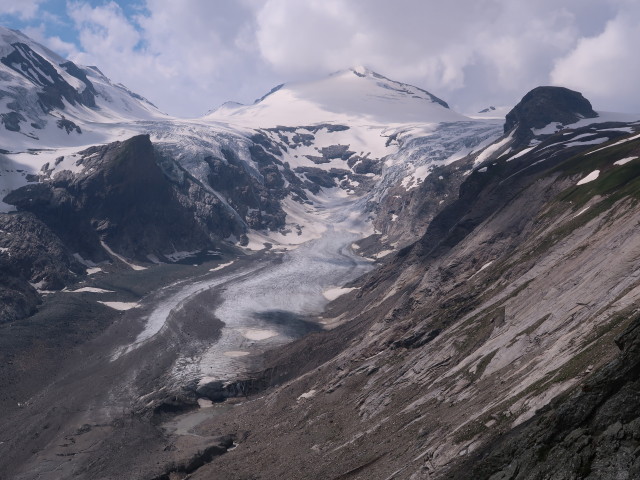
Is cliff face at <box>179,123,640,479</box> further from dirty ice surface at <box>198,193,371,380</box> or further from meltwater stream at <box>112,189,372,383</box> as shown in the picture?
meltwater stream at <box>112,189,372,383</box>

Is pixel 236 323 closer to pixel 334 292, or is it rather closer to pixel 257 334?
pixel 257 334

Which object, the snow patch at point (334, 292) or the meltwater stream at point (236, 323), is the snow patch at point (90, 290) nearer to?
the meltwater stream at point (236, 323)

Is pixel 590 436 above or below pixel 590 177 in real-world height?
below

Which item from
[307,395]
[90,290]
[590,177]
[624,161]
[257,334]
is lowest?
[307,395]

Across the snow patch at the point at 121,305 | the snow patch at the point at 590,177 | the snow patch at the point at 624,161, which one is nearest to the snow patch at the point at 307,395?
the snow patch at the point at 590,177

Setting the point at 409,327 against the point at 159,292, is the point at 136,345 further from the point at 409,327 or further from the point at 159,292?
the point at 409,327

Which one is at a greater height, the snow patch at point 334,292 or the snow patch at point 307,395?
the snow patch at point 334,292

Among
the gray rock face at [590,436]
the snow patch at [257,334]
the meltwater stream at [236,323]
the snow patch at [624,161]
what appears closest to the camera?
the gray rock face at [590,436]

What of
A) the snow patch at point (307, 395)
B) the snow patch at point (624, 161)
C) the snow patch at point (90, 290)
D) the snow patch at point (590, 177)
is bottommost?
the snow patch at point (307, 395)

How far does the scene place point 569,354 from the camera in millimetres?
44281

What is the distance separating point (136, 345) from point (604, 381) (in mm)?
120747

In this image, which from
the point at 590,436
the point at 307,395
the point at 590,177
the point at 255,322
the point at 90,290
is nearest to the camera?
the point at 590,436

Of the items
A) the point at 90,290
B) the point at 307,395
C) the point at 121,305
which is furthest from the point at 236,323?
the point at 307,395

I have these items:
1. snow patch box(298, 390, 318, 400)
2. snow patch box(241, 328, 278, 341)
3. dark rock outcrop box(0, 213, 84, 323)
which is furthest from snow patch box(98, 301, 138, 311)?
snow patch box(298, 390, 318, 400)
